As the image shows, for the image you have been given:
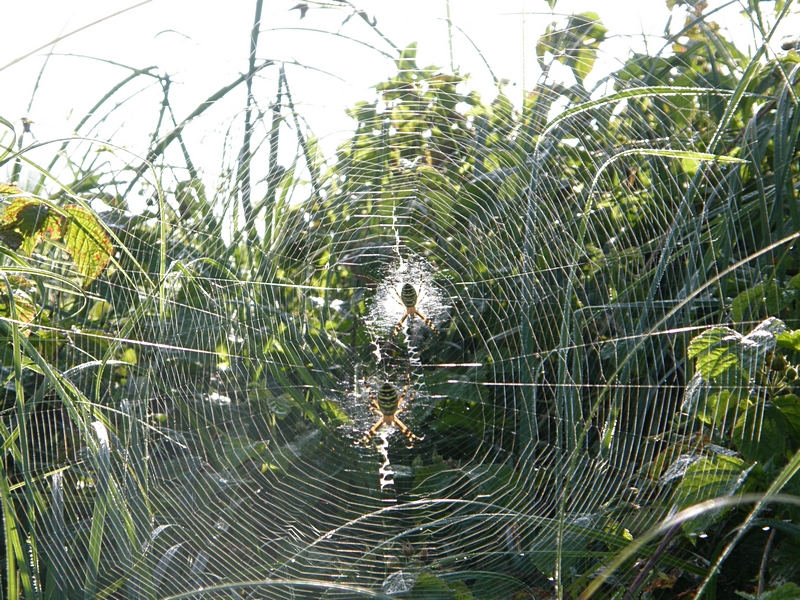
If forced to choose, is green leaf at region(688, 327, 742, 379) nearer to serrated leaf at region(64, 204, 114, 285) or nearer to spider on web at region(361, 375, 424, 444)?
spider on web at region(361, 375, 424, 444)

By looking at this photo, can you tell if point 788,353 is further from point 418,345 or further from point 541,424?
point 418,345

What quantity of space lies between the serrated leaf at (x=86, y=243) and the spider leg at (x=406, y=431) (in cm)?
140

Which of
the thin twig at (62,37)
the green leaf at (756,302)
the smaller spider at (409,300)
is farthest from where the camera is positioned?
the smaller spider at (409,300)

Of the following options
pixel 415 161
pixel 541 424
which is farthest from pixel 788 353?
pixel 415 161

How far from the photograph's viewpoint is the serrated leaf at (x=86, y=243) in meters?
2.46

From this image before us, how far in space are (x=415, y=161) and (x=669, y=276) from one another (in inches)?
52.8

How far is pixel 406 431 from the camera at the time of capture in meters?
3.12

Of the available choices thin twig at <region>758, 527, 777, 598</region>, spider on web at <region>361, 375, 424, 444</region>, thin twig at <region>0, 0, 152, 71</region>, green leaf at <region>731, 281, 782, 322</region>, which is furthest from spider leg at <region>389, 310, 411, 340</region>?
thin twig at <region>0, 0, 152, 71</region>

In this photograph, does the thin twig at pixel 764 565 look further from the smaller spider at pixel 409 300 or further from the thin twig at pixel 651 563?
the smaller spider at pixel 409 300

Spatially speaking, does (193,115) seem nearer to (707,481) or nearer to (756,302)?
(756,302)

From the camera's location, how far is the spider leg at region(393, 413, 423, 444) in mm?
3051

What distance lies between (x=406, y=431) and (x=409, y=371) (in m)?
0.35

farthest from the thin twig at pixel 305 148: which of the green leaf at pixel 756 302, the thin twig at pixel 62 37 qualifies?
the green leaf at pixel 756 302

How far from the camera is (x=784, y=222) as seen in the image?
2.52m
